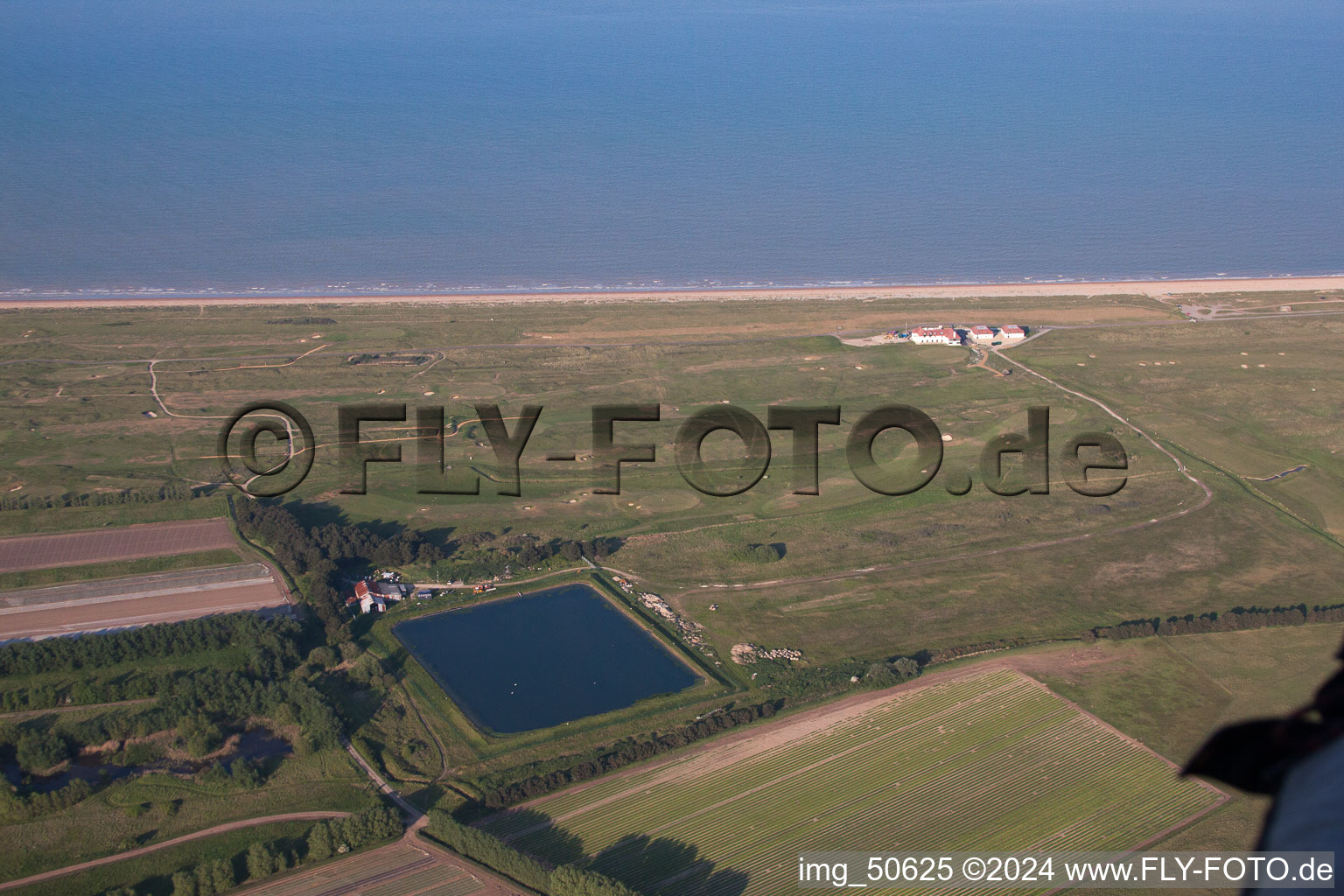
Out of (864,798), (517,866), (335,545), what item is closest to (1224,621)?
(864,798)

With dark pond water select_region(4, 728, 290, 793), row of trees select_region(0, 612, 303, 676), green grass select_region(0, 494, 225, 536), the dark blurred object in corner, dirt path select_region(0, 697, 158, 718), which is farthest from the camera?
green grass select_region(0, 494, 225, 536)

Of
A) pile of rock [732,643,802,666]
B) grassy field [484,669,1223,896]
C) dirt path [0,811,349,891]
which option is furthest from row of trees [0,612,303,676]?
pile of rock [732,643,802,666]

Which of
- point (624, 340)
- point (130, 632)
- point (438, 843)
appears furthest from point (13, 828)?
point (624, 340)

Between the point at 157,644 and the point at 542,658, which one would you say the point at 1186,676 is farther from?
the point at 157,644

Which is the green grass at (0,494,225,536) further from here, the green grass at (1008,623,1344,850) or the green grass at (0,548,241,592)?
the green grass at (1008,623,1344,850)

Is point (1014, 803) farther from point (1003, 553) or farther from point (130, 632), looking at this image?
point (130, 632)

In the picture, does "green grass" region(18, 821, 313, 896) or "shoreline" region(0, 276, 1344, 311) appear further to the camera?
"shoreline" region(0, 276, 1344, 311)

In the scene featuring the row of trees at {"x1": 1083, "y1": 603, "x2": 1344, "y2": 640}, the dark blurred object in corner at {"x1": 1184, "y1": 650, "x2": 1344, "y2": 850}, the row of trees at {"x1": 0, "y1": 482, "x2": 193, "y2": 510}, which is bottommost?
the row of trees at {"x1": 1083, "y1": 603, "x2": 1344, "y2": 640}

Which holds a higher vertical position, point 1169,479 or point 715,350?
point 715,350
